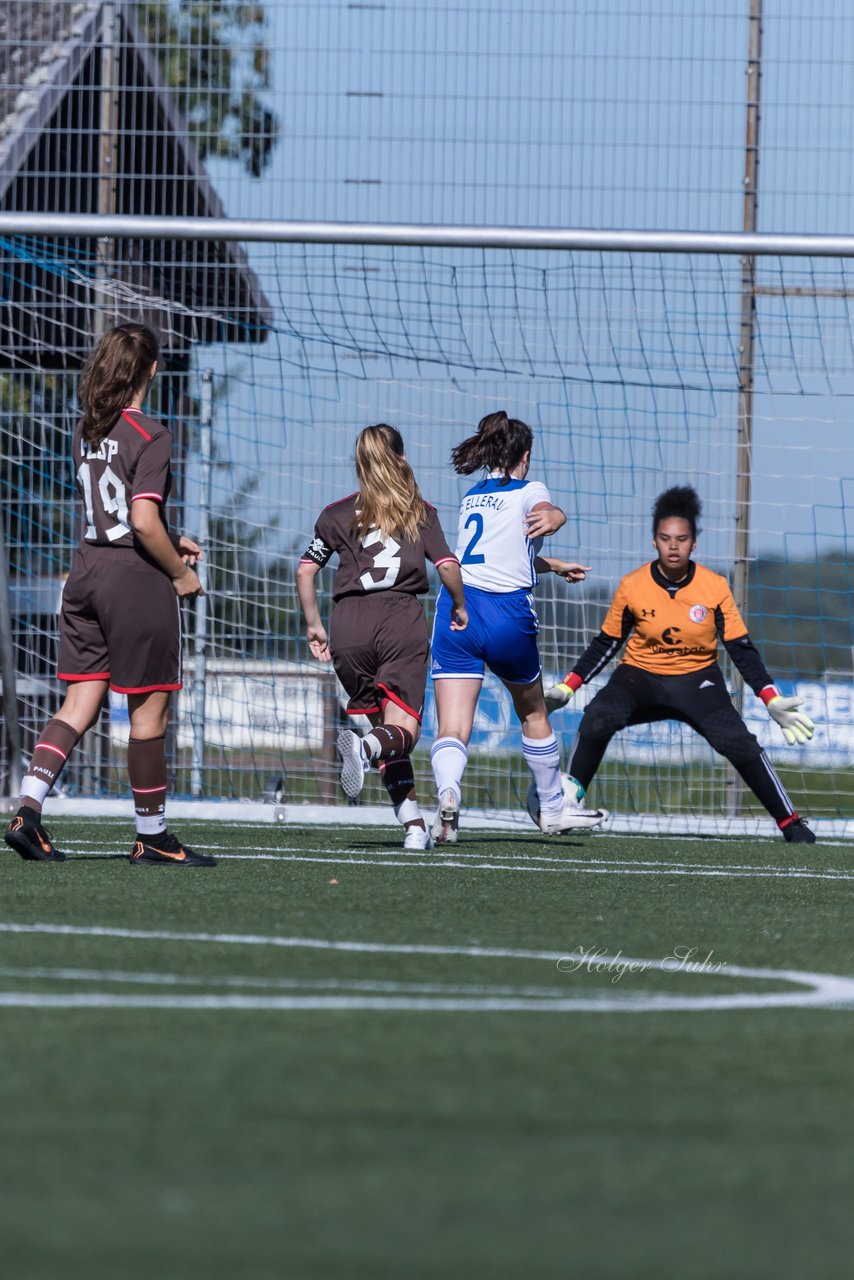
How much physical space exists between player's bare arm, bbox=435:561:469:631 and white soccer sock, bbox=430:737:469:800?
0.50m

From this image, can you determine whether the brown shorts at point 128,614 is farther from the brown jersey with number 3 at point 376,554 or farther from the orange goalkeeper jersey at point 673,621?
the orange goalkeeper jersey at point 673,621

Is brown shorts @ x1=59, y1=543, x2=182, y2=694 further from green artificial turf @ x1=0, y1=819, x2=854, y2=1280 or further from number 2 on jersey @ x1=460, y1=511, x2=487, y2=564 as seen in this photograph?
number 2 on jersey @ x1=460, y1=511, x2=487, y2=564

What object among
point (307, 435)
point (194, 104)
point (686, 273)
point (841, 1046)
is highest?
point (194, 104)

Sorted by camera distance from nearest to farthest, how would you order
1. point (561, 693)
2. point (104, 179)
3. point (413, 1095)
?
point (413, 1095)
point (561, 693)
point (104, 179)

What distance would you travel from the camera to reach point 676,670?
855 cm

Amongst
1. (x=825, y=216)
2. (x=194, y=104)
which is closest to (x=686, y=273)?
(x=825, y=216)

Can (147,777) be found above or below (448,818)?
above

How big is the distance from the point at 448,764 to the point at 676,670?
5.56 feet

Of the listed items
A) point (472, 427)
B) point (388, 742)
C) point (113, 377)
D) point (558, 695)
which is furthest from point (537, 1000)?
point (472, 427)

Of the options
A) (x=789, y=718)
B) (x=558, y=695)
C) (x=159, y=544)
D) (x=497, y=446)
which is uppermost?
(x=497, y=446)

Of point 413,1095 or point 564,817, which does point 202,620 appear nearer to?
point 564,817

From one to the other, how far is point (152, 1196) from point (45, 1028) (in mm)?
959

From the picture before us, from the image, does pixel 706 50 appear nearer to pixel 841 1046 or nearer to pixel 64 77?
pixel 64 77

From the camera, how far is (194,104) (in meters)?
11.9
